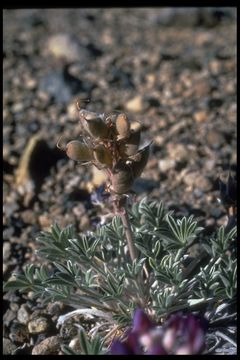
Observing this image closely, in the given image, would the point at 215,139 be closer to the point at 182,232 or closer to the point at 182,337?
the point at 182,232

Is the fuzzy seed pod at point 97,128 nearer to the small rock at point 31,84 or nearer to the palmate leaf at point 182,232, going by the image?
the palmate leaf at point 182,232

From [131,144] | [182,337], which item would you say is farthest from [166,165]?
[182,337]

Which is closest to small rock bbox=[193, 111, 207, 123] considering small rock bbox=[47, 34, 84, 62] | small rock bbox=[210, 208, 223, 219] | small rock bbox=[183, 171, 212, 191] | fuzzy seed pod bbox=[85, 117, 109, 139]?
small rock bbox=[183, 171, 212, 191]

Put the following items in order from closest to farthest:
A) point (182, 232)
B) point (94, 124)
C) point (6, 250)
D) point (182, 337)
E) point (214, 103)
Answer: point (182, 337) < point (94, 124) < point (182, 232) < point (6, 250) < point (214, 103)

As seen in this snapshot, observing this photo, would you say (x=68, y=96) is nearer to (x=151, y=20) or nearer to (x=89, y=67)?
(x=89, y=67)

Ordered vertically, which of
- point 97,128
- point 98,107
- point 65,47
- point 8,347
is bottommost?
point 8,347

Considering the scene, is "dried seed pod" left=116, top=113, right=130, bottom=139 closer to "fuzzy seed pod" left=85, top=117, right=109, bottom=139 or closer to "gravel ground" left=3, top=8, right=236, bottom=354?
"fuzzy seed pod" left=85, top=117, right=109, bottom=139

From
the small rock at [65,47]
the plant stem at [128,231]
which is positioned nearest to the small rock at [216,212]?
the plant stem at [128,231]
